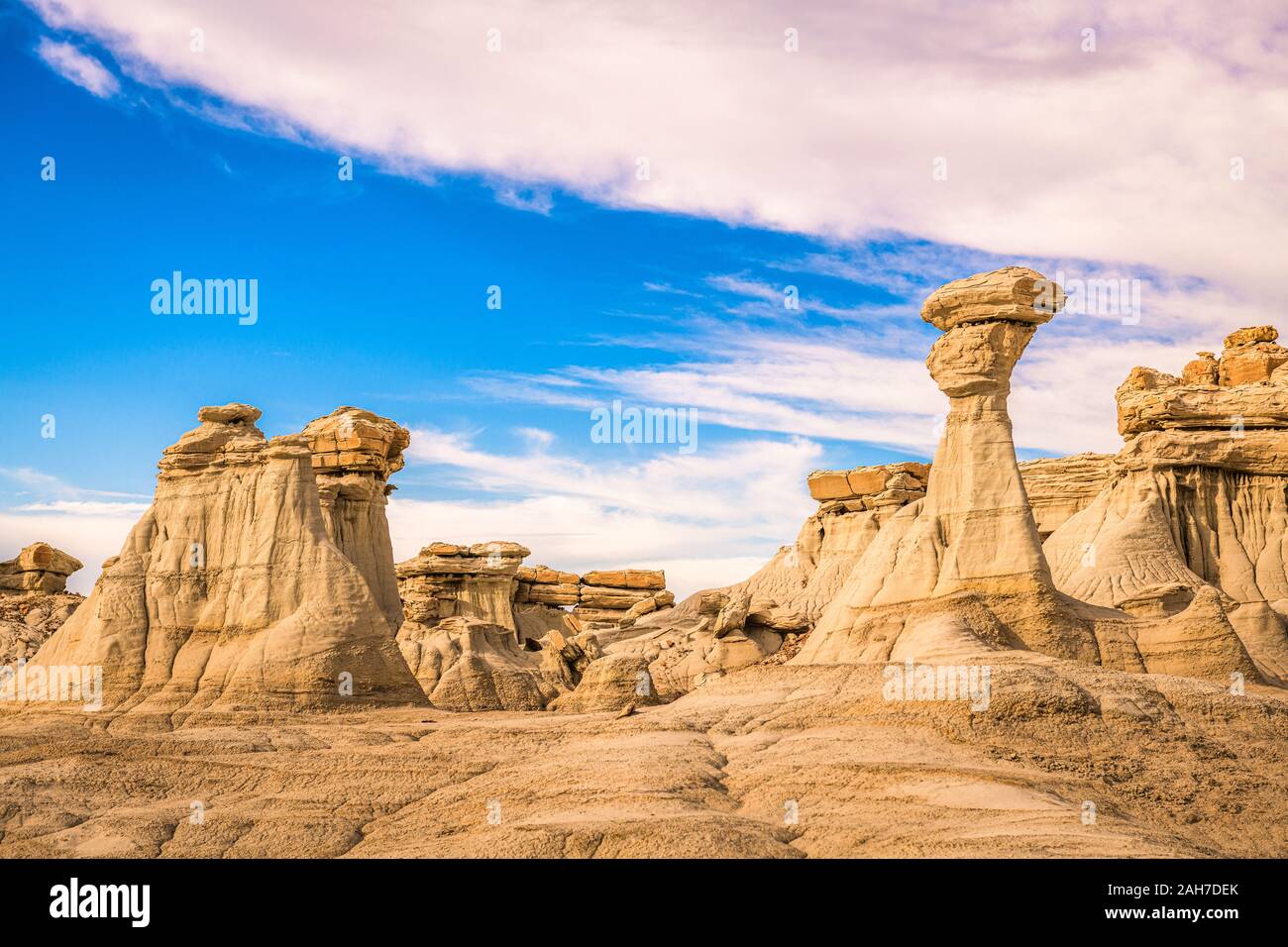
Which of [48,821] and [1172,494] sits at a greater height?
[1172,494]

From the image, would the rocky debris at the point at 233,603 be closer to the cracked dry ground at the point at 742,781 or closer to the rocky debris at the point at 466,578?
the cracked dry ground at the point at 742,781

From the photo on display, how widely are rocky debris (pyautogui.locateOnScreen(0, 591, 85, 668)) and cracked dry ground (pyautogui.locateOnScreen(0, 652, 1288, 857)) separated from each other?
22.8m

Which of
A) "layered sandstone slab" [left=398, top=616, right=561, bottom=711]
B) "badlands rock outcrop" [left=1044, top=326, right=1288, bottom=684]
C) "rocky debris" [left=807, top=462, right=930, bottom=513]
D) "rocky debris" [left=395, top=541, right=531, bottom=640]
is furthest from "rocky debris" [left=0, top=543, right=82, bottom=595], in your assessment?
"badlands rock outcrop" [left=1044, top=326, right=1288, bottom=684]

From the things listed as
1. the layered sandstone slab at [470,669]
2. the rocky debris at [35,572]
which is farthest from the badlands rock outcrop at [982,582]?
the rocky debris at [35,572]

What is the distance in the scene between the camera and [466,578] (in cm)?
6256

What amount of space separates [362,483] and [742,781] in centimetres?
3023

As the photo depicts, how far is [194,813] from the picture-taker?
1664cm

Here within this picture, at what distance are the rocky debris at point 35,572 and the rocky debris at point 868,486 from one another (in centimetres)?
3154

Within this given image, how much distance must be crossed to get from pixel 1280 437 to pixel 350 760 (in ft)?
108

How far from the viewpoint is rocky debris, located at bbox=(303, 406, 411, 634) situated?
42.8 meters

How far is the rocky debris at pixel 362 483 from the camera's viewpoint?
42781mm
